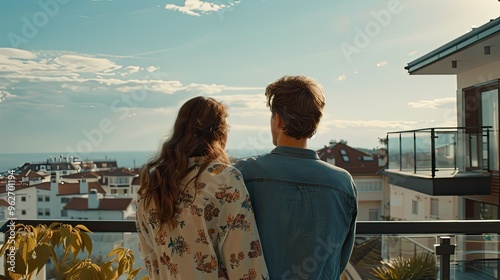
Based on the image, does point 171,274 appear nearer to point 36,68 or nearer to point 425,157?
point 425,157

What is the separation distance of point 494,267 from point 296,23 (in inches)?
974

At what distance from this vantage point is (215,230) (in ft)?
4.56

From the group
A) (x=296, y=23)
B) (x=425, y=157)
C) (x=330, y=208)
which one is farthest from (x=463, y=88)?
(x=296, y=23)

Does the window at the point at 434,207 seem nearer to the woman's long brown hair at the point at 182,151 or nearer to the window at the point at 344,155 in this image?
the window at the point at 344,155

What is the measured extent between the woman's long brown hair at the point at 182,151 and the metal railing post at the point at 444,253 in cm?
137

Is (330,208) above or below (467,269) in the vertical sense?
above

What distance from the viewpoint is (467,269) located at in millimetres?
2561

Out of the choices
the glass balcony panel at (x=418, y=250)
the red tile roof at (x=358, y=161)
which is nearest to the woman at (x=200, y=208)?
the glass balcony panel at (x=418, y=250)

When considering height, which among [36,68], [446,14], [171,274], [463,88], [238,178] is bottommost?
[171,274]

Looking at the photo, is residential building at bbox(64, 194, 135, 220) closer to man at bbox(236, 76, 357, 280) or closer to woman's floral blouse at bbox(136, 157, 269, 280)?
woman's floral blouse at bbox(136, 157, 269, 280)

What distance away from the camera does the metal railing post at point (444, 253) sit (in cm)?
235

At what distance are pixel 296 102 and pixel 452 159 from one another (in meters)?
8.70

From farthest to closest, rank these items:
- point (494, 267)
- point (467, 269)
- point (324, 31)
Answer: point (324, 31)
point (494, 267)
point (467, 269)

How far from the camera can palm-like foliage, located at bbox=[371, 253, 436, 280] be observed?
96.3 inches
